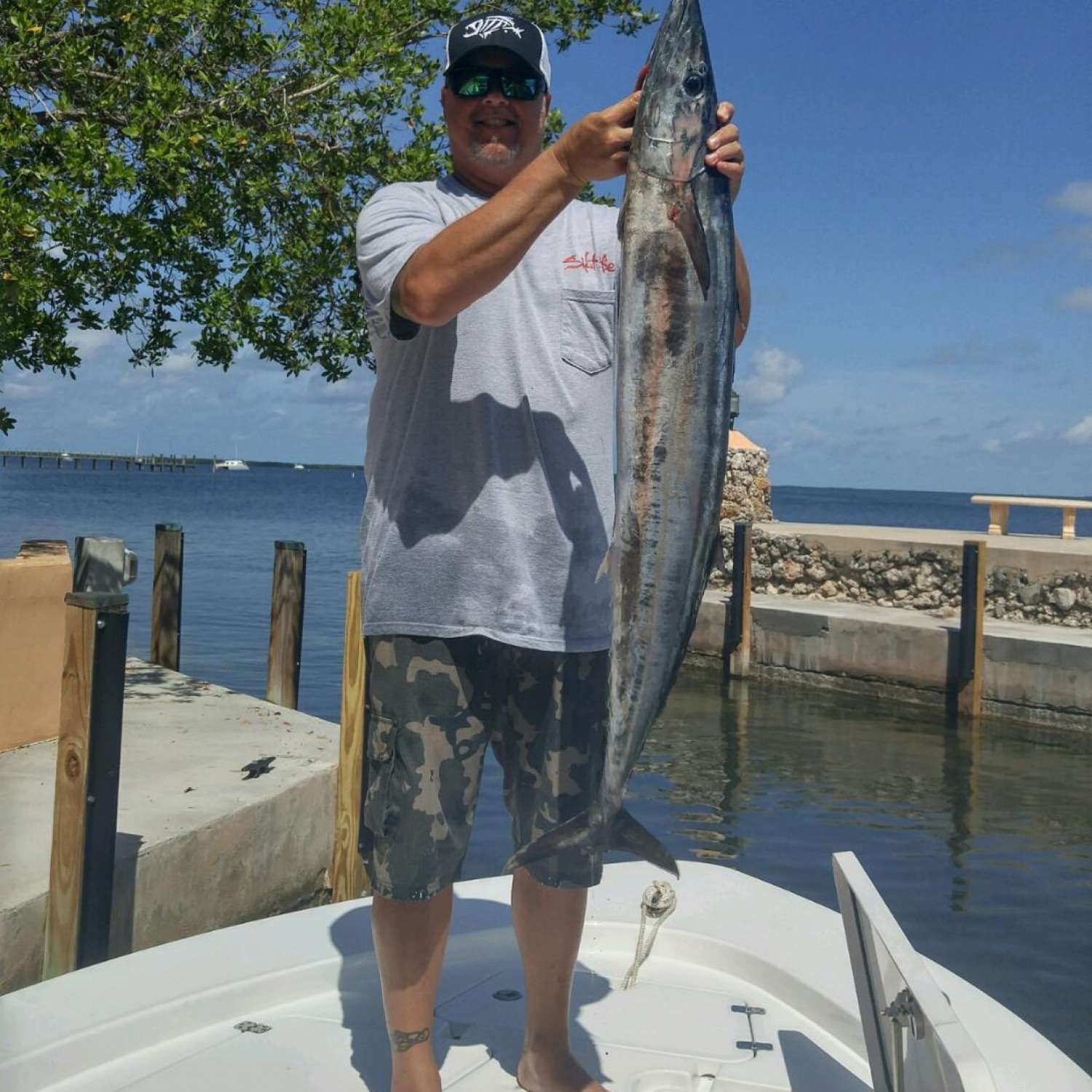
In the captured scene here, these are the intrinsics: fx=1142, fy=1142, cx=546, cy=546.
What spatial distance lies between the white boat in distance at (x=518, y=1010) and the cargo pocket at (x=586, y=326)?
1.38 meters

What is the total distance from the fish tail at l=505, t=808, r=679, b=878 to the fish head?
142 cm

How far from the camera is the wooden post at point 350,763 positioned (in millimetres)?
6094

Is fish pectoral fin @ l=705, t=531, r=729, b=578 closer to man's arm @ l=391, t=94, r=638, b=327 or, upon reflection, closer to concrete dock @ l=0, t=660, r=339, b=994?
man's arm @ l=391, t=94, r=638, b=327

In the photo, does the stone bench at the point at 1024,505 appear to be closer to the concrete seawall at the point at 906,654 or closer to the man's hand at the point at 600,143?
the concrete seawall at the point at 906,654

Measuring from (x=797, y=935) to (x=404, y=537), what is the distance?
2112mm

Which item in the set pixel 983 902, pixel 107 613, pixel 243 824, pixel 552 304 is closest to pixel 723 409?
pixel 552 304

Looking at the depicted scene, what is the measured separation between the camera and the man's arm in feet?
7.28

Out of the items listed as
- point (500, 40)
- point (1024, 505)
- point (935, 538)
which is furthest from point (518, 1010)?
point (1024, 505)

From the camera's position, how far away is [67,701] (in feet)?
14.5

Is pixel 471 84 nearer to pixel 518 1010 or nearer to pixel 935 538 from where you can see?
pixel 518 1010

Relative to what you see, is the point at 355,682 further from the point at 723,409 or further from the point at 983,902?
the point at 983,902

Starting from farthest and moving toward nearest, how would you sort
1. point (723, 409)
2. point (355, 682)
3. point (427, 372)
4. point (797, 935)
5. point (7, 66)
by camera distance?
1. point (7, 66)
2. point (355, 682)
3. point (797, 935)
4. point (427, 372)
5. point (723, 409)

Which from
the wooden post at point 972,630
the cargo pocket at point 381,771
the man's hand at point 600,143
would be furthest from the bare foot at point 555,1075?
the wooden post at point 972,630

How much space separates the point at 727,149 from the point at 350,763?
4.84m
